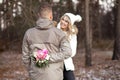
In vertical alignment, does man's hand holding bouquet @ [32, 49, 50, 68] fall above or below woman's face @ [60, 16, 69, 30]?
below

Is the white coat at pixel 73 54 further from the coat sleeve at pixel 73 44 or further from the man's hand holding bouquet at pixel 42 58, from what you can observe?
the man's hand holding bouquet at pixel 42 58

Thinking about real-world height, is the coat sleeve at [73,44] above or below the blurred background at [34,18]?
above

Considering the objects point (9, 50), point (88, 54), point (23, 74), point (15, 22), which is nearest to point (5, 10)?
point (15, 22)

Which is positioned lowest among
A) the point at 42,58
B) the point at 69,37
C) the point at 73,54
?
the point at 73,54

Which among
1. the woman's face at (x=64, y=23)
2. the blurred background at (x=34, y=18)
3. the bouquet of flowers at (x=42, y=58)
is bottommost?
the blurred background at (x=34, y=18)

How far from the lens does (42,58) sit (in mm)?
5273

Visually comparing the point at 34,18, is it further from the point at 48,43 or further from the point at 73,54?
the point at 48,43

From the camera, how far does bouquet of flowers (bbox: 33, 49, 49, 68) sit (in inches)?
207

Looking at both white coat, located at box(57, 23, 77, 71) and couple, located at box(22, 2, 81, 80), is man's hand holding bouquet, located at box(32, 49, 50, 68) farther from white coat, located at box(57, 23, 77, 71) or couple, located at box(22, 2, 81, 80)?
white coat, located at box(57, 23, 77, 71)

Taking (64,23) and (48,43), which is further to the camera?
(64,23)

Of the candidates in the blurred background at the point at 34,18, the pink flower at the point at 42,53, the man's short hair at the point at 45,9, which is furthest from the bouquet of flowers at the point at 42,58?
the blurred background at the point at 34,18

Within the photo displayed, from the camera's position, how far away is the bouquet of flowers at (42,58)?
5.27m

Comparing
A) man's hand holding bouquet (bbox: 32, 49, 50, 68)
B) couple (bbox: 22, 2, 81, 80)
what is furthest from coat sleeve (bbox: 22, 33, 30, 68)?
man's hand holding bouquet (bbox: 32, 49, 50, 68)

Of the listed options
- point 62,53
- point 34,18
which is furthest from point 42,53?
point 34,18
